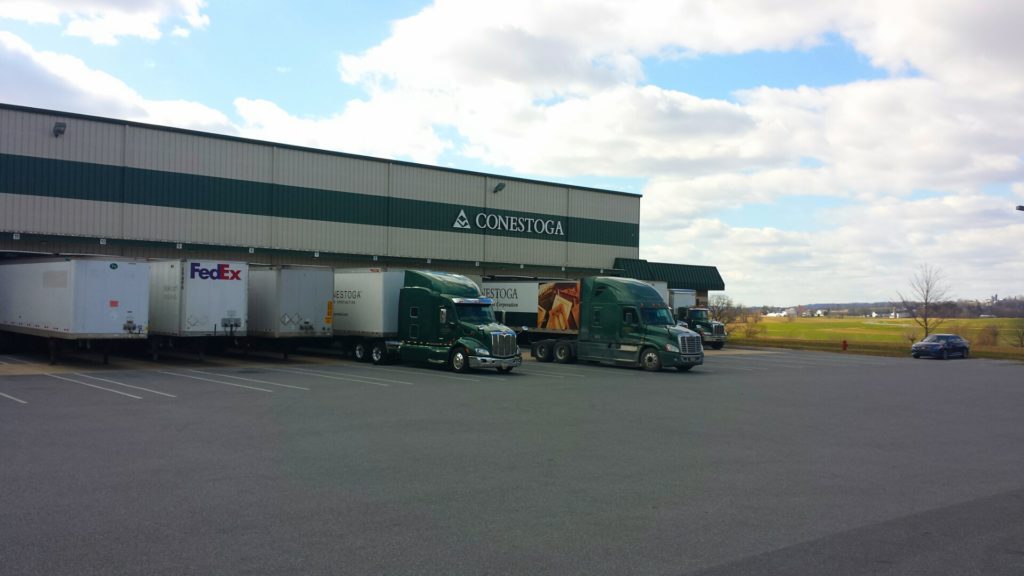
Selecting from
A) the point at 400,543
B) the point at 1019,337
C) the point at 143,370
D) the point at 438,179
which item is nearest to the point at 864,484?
the point at 400,543

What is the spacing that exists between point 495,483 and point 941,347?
4320 centimetres

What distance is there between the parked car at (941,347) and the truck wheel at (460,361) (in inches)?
1220

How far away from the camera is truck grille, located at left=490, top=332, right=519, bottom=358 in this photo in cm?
2581

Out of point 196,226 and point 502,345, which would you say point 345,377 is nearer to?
point 502,345

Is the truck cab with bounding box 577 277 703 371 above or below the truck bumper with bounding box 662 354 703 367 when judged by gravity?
above

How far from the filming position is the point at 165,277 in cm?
2703

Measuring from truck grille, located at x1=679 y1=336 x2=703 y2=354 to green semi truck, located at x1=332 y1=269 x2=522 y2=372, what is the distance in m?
5.97

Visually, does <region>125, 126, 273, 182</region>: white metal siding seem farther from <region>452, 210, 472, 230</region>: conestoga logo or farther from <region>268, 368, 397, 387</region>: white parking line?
<region>268, 368, 397, 387</region>: white parking line

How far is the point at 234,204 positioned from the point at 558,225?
19646 mm

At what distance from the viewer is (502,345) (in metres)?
26.0

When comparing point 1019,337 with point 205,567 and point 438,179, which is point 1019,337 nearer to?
point 438,179

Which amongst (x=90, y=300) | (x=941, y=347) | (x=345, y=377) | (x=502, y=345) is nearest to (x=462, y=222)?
(x=502, y=345)

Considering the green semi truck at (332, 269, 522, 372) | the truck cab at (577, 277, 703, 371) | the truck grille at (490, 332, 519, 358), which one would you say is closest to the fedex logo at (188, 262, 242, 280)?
the green semi truck at (332, 269, 522, 372)

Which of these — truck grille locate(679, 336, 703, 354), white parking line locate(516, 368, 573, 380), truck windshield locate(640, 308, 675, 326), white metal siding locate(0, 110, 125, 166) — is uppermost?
white metal siding locate(0, 110, 125, 166)
